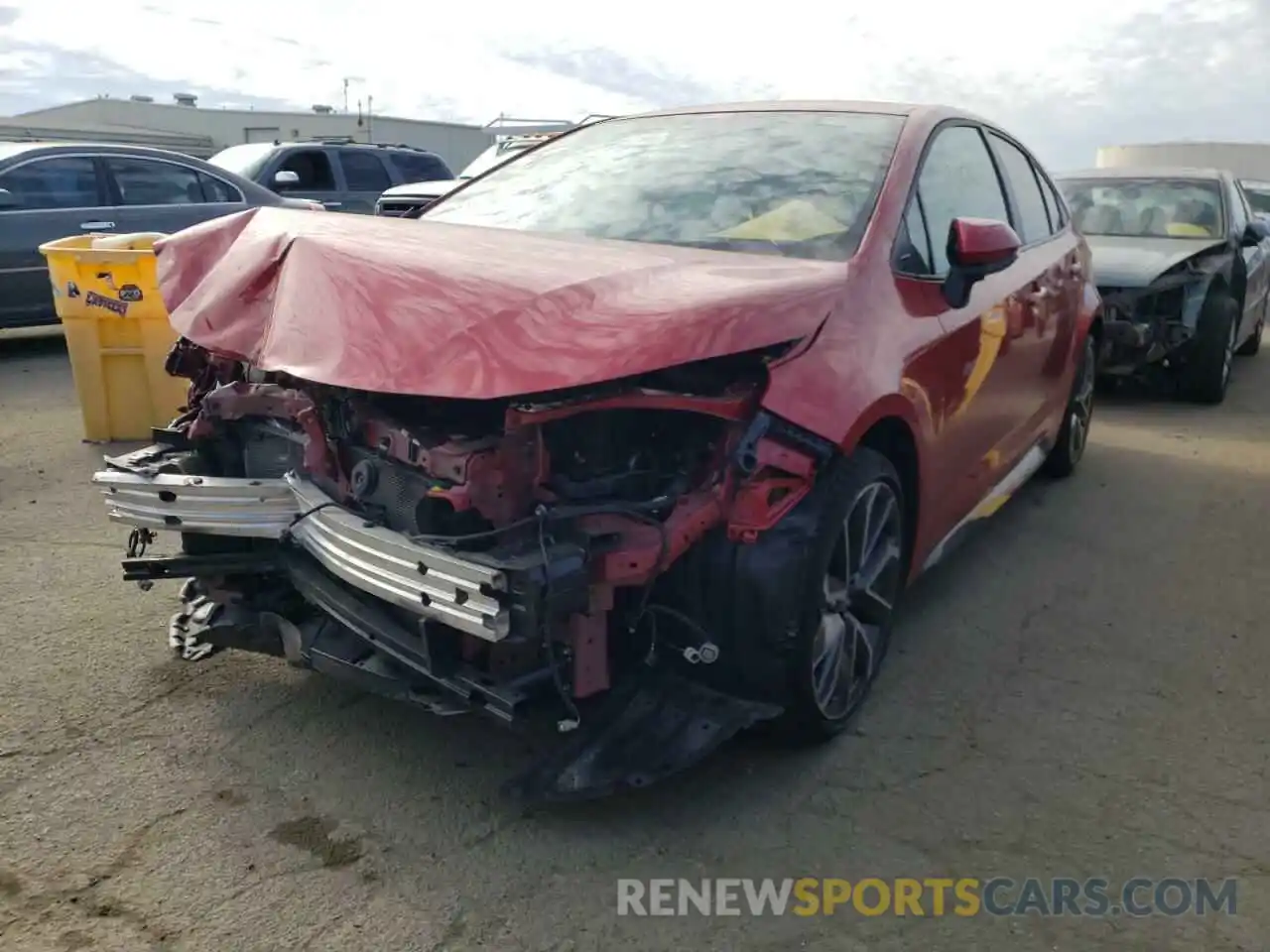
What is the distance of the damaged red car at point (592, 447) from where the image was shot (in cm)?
242

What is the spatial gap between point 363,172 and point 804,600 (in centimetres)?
1127

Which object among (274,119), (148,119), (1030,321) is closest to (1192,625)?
(1030,321)

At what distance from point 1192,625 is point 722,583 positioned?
223cm

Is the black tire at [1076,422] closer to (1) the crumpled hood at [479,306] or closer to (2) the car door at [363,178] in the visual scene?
(1) the crumpled hood at [479,306]

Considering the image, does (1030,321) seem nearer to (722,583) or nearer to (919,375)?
(919,375)

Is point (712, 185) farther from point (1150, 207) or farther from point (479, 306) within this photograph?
point (1150, 207)

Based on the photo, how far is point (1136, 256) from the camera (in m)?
7.58

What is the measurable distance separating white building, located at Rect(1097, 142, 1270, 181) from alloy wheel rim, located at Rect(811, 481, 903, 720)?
23.9m

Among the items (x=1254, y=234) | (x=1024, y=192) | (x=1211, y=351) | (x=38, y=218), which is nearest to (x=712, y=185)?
(x=1024, y=192)

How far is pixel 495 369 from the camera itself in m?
2.32

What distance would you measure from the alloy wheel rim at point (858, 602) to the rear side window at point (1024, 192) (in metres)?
1.77

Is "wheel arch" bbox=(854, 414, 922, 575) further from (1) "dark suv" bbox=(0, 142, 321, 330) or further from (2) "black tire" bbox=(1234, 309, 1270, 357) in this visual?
(2) "black tire" bbox=(1234, 309, 1270, 357)

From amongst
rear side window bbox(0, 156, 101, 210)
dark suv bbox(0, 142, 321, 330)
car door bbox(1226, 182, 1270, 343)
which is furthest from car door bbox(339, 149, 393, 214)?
car door bbox(1226, 182, 1270, 343)

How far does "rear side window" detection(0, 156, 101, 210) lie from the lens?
829 centimetres
